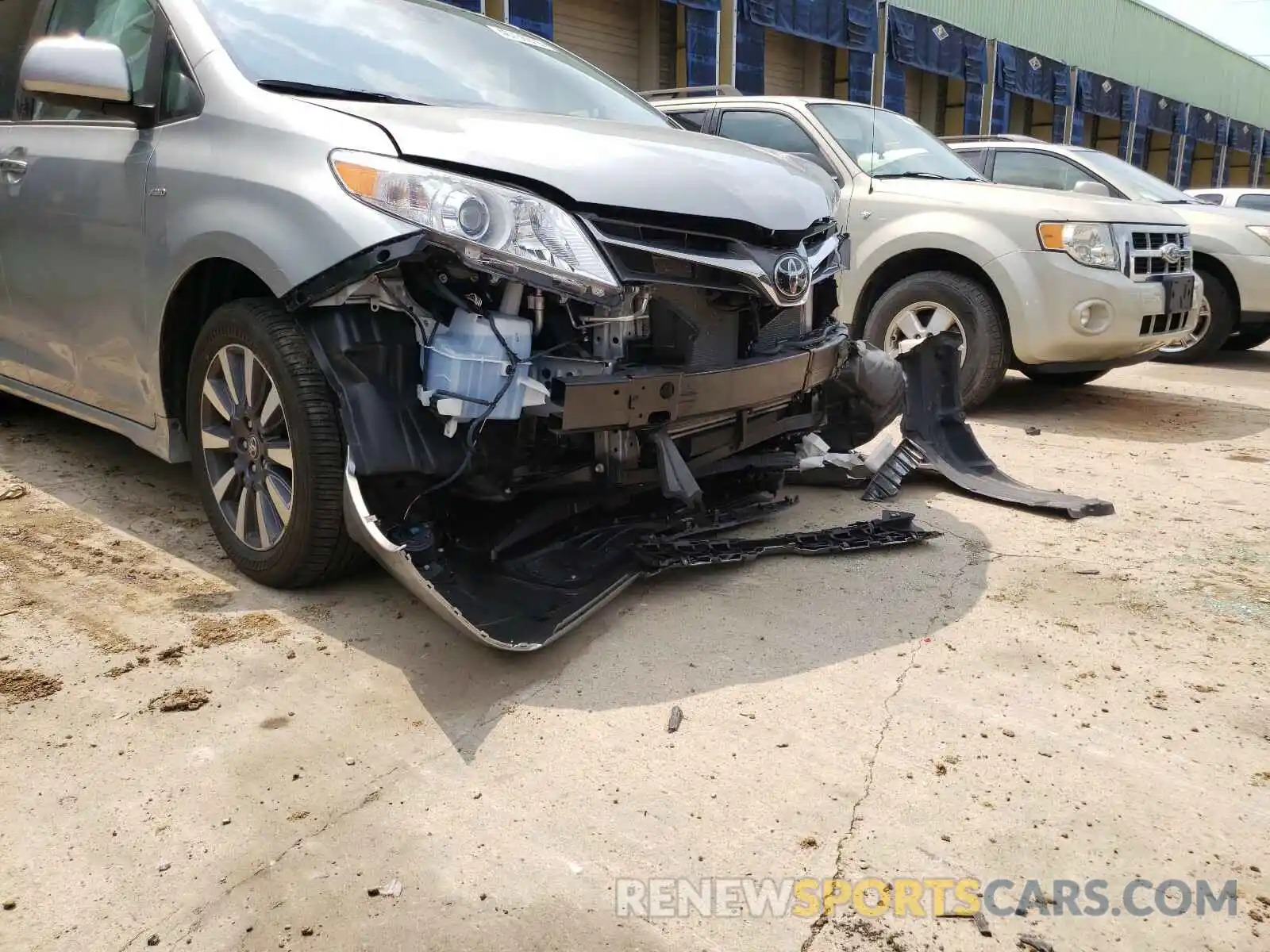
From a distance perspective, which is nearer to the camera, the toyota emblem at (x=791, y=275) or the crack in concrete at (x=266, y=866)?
the crack in concrete at (x=266, y=866)

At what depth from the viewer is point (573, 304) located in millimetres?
2689

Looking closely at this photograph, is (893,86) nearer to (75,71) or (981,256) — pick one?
(981,256)

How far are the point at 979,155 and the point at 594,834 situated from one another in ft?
23.1

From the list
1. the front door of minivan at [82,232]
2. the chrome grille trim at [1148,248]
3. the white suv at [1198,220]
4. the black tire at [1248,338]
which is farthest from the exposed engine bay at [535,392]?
the black tire at [1248,338]

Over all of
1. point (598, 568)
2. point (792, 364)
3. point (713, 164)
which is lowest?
point (598, 568)

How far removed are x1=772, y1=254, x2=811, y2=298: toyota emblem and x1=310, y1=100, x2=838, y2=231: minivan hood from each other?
99mm

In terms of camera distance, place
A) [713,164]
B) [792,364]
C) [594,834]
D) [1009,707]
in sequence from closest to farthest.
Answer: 1. [594,834]
2. [1009,707]
3. [713,164]
4. [792,364]

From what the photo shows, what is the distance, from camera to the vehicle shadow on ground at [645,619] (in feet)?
8.68

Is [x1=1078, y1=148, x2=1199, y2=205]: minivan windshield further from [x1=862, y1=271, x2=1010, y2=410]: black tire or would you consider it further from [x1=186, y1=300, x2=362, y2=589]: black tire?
[x1=186, y1=300, x2=362, y2=589]: black tire

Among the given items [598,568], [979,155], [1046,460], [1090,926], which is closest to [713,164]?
Result: [598,568]

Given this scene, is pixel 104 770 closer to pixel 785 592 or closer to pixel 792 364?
pixel 785 592

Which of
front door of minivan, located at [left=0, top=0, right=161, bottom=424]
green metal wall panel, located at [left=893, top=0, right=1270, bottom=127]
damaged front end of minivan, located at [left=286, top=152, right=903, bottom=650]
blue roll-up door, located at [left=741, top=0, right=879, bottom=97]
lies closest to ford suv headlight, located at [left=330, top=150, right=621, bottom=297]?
damaged front end of minivan, located at [left=286, top=152, right=903, bottom=650]

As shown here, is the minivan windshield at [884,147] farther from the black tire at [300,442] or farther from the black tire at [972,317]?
the black tire at [300,442]

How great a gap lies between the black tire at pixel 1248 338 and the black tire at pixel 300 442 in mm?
8823
